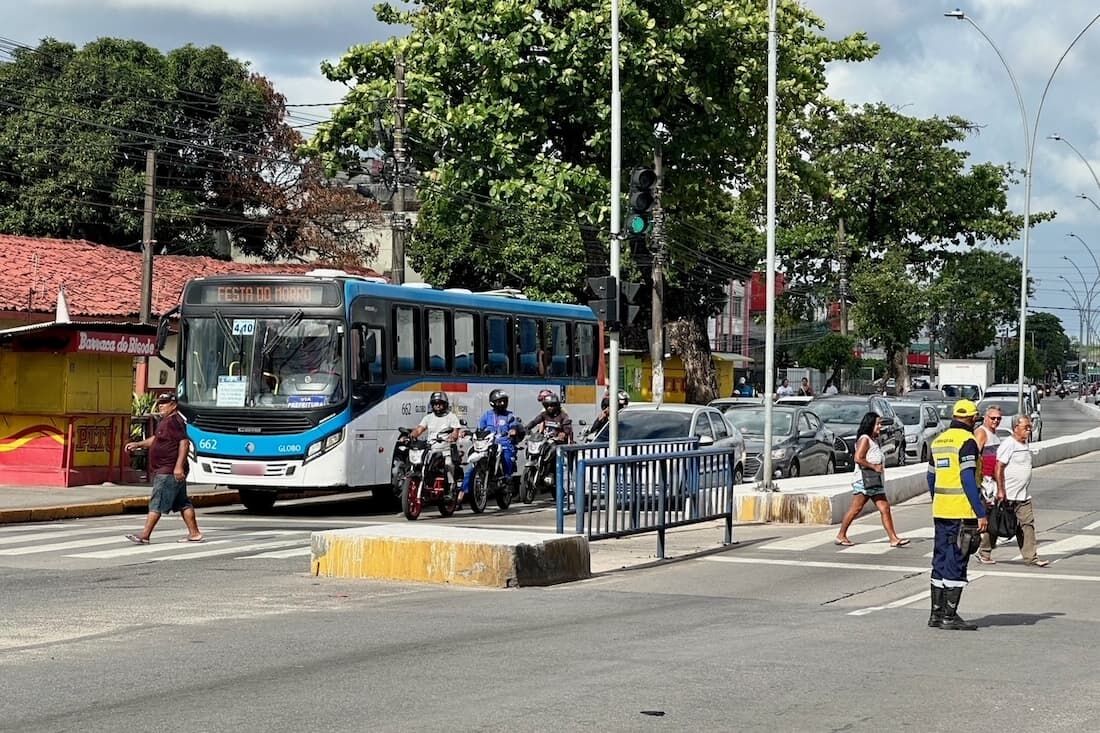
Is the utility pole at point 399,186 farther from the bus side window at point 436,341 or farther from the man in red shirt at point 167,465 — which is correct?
the man in red shirt at point 167,465

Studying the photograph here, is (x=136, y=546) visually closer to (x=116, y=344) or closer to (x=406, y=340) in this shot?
(x=406, y=340)

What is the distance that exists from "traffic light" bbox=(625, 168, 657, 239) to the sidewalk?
28.6ft

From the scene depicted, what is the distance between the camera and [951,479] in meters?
12.0

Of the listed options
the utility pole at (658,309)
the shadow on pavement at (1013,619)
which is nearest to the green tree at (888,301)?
the utility pole at (658,309)

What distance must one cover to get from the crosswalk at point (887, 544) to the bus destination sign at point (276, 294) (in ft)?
24.3

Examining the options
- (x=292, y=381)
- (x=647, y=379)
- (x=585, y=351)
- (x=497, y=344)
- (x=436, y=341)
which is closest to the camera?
(x=292, y=381)

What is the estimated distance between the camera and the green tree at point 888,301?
211ft

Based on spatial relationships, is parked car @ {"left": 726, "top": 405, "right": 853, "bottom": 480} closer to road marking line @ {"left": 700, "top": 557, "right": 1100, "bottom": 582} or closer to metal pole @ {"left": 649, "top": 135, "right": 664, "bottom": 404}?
metal pole @ {"left": 649, "top": 135, "right": 664, "bottom": 404}

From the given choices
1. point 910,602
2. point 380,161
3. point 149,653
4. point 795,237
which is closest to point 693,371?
point 795,237

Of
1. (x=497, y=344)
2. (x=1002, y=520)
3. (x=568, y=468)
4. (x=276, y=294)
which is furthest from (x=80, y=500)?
(x=1002, y=520)

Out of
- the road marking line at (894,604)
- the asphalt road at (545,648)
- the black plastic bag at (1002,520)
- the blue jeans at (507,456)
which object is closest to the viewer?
the asphalt road at (545,648)

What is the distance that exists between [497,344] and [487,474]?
4291mm

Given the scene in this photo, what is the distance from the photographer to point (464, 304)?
1032 inches

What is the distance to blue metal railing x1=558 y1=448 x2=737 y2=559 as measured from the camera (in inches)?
610
